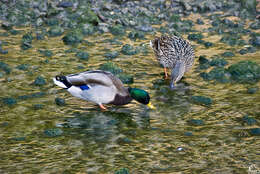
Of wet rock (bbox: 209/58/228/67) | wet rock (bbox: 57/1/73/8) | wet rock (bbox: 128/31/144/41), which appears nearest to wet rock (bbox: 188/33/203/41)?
wet rock (bbox: 128/31/144/41)

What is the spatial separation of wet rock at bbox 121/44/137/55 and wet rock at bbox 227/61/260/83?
9.95 ft

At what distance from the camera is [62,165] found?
21.3 feet

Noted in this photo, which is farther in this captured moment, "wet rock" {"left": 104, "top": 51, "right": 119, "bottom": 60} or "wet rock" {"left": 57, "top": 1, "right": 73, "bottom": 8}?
"wet rock" {"left": 57, "top": 1, "right": 73, "bottom": 8}

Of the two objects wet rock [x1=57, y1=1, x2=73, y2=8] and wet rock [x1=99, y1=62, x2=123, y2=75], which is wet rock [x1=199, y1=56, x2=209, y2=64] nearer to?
wet rock [x1=99, y1=62, x2=123, y2=75]

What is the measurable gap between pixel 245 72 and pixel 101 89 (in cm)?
388

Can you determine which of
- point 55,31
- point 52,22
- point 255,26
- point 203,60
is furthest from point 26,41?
point 255,26

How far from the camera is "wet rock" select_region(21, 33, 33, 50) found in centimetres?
1286

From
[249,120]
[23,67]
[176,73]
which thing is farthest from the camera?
[23,67]

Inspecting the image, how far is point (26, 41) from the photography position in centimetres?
1320

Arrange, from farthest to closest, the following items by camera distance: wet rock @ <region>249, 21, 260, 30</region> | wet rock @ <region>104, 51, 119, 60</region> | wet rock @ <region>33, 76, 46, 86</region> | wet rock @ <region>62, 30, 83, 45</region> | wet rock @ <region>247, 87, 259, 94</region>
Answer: wet rock @ <region>249, 21, 260, 30</region>
wet rock @ <region>62, 30, 83, 45</region>
wet rock @ <region>104, 51, 119, 60</region>
wet rock @ <region>33, 76, 46, 86</region>
wet rock @ <region>247, 87, 259, 94</region>

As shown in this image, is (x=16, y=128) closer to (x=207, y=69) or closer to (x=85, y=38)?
(x=207, y=69)

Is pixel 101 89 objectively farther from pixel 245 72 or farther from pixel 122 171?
pixel 245 72

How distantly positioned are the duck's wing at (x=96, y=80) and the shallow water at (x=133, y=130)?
534mm

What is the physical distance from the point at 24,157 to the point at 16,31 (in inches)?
335
